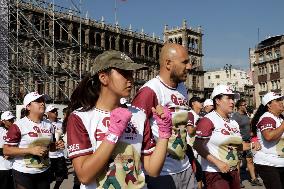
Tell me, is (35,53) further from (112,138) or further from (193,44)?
(112,138)

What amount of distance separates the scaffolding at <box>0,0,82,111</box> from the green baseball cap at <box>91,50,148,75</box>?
68.8ft

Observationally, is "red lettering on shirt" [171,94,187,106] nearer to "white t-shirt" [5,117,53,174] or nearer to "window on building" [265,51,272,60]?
"white t-shirt" [5,117,53,174]

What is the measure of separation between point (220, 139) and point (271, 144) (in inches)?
45.7

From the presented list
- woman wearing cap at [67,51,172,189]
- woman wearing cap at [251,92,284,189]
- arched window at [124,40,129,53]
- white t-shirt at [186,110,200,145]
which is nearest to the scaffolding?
arched window at [124,40,129,53]

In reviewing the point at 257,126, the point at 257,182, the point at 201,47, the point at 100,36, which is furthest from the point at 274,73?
the point at 257,126

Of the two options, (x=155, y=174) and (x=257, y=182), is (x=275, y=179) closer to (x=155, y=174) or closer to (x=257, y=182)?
(x=155, y=174)

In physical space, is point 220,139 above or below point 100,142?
below

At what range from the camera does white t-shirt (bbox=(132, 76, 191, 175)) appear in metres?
3.82

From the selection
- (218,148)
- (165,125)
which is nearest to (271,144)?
(218,148)

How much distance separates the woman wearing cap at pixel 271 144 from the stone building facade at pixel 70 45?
24.6 metres

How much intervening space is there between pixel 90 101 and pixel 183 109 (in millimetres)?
1505

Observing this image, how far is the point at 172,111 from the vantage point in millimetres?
4000

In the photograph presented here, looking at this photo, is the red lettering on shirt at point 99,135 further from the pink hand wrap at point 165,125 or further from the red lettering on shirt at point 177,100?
the red lettering on shirt at point 177,100

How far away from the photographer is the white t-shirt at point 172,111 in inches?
150
